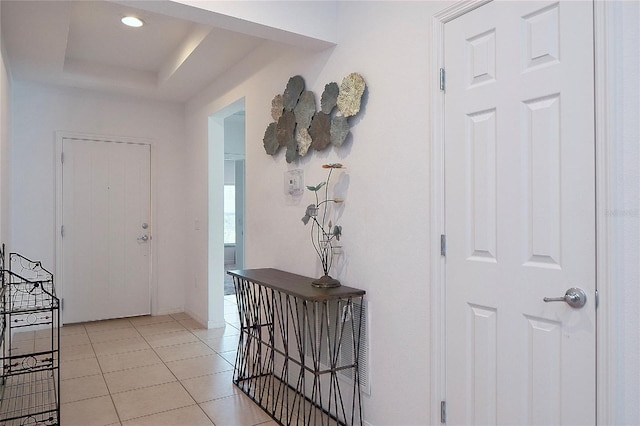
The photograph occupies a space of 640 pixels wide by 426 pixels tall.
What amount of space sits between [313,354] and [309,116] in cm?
149

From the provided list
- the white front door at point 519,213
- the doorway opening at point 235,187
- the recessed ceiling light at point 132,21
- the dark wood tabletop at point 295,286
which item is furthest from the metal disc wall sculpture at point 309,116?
the doorway opening at point 235,187

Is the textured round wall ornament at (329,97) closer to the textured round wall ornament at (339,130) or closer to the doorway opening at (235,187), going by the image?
the textured round wall ornament at (339,130)

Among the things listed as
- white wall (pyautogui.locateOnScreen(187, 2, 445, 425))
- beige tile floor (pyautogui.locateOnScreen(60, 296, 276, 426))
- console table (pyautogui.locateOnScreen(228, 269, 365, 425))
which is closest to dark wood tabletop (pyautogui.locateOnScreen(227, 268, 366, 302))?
console table (pyautogui.locateOnScreen(228, 269, 365, 425))

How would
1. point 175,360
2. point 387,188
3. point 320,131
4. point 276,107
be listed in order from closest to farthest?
point 387,188 → point 320,131 → point 276,107 → point 175,360

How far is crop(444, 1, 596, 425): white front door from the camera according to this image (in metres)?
1.45

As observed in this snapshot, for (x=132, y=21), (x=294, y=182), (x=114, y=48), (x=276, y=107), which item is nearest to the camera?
(x=294, y=182)

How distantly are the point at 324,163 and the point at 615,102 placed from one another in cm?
Result: 164

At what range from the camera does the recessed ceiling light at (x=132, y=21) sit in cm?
324

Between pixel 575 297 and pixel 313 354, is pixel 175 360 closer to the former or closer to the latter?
pixel 313 354

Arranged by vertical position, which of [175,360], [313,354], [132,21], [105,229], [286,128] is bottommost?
[175,360]

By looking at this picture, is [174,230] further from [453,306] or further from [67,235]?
[453,306]

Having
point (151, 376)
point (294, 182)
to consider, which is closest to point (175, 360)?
point (151, 376)

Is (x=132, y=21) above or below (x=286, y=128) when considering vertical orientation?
above

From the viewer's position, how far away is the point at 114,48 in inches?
155
